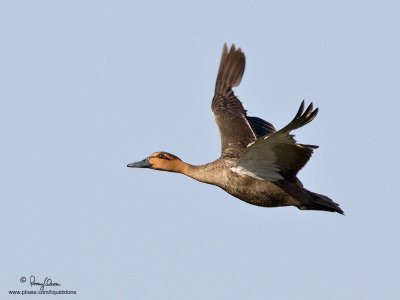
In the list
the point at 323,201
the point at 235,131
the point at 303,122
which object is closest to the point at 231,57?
the point at 235,131

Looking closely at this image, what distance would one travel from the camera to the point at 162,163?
15.4m

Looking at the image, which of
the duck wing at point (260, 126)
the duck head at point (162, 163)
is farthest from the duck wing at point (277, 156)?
the duck wing at point (260, 126)

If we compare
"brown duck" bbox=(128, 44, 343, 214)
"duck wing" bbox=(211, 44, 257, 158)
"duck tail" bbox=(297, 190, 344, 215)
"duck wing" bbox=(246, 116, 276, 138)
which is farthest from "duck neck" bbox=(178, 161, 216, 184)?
"duck wing" bbox=(246, 116, 276, 138)

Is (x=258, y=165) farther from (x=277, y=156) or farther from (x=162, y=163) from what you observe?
(x=162, y=163)

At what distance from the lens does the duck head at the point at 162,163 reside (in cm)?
1520

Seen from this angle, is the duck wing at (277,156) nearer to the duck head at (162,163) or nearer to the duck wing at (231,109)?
the duck wing at (231,109)

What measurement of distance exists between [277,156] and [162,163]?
9.07ft

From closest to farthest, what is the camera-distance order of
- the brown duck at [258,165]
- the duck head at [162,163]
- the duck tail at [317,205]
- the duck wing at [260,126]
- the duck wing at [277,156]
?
the duck wing at [277,156] → the brown duck at [258,165] → the duck tail at [317,205] → the duck head at [162,163] → the duck wing at [260,126]

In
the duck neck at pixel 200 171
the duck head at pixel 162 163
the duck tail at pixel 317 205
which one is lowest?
the duck tail at pixel 317 205

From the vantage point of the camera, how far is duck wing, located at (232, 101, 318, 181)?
12.6 metres

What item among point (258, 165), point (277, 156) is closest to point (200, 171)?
point (258, 165)

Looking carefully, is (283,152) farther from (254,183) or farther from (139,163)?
(139,163)

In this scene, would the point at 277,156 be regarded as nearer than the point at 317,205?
Yes

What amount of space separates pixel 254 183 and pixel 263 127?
269 centimetres
